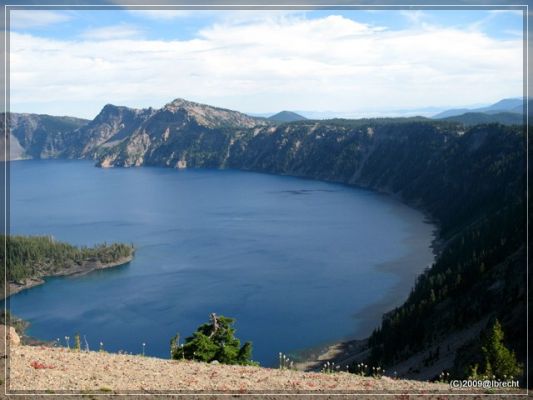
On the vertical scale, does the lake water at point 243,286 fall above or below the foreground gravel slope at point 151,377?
below

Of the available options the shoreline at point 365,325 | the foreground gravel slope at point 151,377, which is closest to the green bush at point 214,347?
the foreground gravel slope at point 151,377

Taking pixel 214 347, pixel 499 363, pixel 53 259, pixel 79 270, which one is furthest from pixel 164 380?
pixel 53 259

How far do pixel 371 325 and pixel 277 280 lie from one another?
31.1 metres

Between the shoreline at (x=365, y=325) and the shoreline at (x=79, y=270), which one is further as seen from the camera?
the shoreline at (x=79, y=270)

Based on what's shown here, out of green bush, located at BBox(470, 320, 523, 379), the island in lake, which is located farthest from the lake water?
green bush, located at BBox(470, 320, 523, 379)

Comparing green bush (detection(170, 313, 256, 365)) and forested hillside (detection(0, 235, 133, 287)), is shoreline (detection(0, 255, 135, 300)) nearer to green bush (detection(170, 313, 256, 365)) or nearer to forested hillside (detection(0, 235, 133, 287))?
forested hillside (detection(0, 235, 133, 287))

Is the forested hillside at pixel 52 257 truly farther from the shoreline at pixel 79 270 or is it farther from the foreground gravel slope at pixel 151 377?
the foreground gravel slope at pixel 151 377

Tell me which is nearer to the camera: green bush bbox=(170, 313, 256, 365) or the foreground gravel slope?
the foreground gravel slope

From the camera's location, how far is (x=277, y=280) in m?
123

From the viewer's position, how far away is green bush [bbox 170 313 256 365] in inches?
1432

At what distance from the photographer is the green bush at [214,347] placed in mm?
36375

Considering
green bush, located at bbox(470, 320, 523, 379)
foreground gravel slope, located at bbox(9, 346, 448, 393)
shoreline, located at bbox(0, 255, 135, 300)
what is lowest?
shoreline, located at bbox(0, 255, 135, 300)

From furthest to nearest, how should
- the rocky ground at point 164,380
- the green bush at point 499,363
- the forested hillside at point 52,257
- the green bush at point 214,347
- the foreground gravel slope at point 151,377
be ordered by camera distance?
1. the forested hillside at point 52,257
2. the green bush at point 214,347
3. the green bush at point 499,363
4. the foreground gravel slope at point 151,377
5. the rocky ground at point 164,380

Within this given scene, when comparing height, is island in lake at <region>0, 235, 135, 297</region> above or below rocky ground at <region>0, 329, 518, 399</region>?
below
